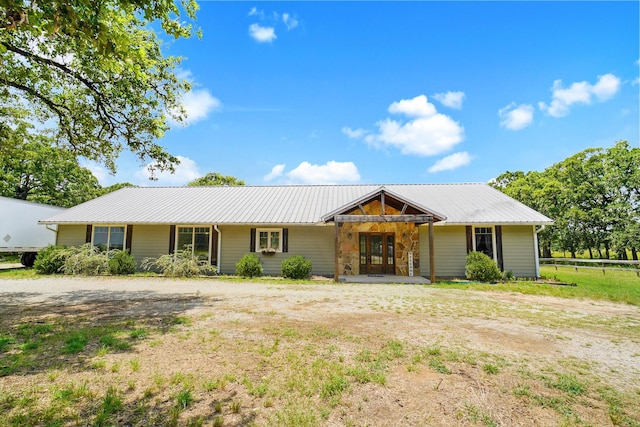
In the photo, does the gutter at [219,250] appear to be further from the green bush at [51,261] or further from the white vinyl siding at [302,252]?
the green bush at [51,261]

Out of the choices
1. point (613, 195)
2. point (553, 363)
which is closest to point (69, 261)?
point (553, 363)

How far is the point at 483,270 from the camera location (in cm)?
1221

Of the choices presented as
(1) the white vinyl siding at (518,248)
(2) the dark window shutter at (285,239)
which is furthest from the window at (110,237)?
(1) the white vinyl siding at (518,248)

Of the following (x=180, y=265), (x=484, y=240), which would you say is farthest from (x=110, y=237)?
(x=484, y=240)

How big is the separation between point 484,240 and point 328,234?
676 cm

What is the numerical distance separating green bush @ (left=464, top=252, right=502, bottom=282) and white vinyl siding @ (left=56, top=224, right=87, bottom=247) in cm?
1734

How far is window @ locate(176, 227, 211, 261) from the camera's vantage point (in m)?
14.3

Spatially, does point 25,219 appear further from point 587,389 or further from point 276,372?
point 587,389

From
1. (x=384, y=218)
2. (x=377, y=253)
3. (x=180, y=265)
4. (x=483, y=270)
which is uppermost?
(x=384, y=218)

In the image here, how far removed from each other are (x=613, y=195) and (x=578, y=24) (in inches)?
981

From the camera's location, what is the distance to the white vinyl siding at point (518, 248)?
13281 mm

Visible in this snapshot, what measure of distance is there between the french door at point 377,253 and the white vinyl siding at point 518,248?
186 inches

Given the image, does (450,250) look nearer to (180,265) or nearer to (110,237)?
(180,265)

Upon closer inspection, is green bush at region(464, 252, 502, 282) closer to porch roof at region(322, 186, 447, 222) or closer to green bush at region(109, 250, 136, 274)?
porch roof at region(322, 186, 447, 222)
